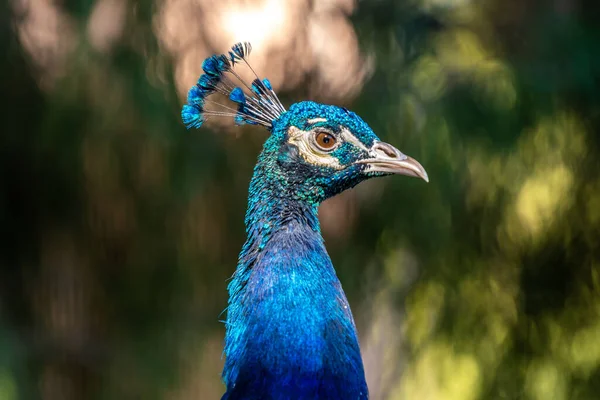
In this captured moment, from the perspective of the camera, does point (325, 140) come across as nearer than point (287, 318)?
No

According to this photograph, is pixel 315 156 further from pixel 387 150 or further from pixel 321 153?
pixel 387 150

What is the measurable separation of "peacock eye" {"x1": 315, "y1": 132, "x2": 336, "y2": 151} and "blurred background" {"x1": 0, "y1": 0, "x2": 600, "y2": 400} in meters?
1.12

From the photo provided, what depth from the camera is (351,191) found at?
7.87 feet

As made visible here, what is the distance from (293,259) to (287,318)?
0.32 feet

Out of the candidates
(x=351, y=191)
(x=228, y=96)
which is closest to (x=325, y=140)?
(x=228, y=96)

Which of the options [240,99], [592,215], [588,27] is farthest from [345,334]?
[588,27]

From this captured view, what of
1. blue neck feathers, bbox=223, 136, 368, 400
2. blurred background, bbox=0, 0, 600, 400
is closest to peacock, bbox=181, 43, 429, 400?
blue neck feathers, bbox=223, 136, 368, 400

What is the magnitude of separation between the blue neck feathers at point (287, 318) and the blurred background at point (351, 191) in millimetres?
1181

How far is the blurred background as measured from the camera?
86.4 inches

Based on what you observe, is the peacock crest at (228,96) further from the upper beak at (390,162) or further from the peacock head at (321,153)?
the upper beak at (390,162)

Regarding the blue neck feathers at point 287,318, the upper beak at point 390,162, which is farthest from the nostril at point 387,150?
the blue neck feathers at point 287,318

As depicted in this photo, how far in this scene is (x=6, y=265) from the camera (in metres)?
2.41

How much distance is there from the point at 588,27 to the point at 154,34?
4.73 ft

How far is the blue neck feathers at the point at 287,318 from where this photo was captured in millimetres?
967
